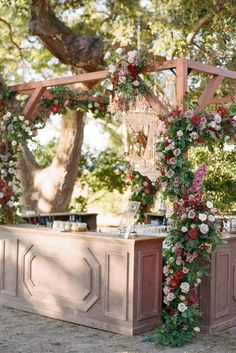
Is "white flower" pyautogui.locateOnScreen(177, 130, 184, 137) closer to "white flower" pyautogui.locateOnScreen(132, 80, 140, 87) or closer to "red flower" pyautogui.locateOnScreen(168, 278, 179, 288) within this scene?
"white flower" pyautogui.locateOnScreen(132, 80, 140, 87)

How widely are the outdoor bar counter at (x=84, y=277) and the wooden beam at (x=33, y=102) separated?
4.48 feet

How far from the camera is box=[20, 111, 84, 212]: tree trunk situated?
11.2 metres

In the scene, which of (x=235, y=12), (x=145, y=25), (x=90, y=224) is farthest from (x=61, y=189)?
(x=235, y=12)

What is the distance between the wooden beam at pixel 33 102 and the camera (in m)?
7.09

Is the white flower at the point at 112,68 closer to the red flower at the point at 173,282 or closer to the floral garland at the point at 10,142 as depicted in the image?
the floral garland at the point at 10,142

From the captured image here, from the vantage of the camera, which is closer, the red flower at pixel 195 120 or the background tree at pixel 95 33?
the red flower at pixel 195 120

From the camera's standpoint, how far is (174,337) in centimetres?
543

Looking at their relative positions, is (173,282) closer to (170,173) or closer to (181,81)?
(170,173)

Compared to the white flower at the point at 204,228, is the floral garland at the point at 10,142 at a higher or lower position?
higher

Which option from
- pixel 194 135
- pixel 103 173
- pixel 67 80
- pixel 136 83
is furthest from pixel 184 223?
pixel 103 173

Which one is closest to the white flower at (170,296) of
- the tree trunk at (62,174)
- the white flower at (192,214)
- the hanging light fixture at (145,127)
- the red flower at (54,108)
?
the white flower at (192,214)

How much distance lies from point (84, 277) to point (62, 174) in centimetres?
566

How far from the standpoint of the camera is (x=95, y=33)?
12.5 m

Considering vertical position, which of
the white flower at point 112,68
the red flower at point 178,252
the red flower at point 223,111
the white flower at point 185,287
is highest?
the white flower at point 112,68
